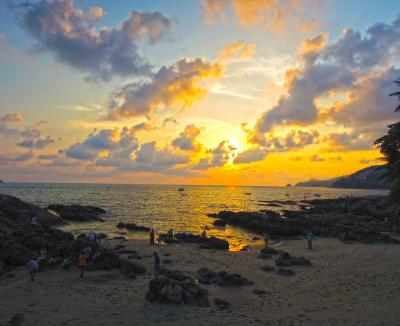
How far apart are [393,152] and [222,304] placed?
612 inches

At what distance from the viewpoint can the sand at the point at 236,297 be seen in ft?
53.7

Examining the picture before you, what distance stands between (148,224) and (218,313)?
46091mm

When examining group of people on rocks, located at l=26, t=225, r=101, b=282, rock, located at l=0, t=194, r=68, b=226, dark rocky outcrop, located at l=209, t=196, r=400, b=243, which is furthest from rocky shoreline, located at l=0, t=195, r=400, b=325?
rock, located at l=0, t=194, r=68, b=226

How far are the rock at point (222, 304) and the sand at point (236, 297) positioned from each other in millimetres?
290

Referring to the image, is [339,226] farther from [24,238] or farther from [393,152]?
[24,238]

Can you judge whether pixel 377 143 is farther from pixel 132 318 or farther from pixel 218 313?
pixel 132 318

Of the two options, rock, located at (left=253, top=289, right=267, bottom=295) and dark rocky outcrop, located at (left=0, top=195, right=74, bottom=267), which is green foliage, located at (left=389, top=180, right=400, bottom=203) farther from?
dark rocky outcrop, located at (left=0, top=195, right=74, bottom=267)

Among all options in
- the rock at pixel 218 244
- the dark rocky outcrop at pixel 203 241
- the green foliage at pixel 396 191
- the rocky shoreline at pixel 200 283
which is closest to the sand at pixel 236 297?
the rocky shoreline at pixel 200 283

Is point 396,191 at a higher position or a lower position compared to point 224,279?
higher

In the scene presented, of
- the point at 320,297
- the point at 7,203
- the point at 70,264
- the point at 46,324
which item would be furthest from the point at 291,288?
the point at 7,203

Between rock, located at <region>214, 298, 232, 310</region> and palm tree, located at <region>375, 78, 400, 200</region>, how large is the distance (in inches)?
505

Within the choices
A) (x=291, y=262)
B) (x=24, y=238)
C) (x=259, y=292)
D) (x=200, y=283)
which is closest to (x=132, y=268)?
(x=200, y=283)

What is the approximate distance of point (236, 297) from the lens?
20188 mm

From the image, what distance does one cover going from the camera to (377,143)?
22.2 metres
